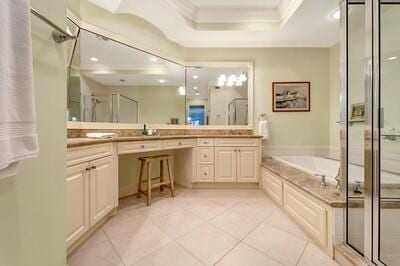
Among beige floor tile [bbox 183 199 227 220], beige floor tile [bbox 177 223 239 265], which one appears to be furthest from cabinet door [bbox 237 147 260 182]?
beige floor tile [bbox 177 223 239 265]

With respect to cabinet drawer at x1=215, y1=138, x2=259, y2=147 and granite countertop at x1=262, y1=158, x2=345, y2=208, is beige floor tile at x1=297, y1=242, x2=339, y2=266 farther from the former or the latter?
cabinet drawer at x1=215, y1=138, x2=259, y2=147

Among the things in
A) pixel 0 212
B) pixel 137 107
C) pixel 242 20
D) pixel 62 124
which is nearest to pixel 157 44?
pixel 137 107

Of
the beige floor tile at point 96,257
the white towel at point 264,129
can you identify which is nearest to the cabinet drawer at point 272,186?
the white towel at point 264,129

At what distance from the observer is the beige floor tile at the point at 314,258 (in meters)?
1.47

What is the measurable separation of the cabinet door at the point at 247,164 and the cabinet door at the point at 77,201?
2197 mm

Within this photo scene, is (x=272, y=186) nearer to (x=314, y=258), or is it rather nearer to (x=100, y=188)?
(x=314, y=258)

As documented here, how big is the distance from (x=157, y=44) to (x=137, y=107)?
3.38 ft

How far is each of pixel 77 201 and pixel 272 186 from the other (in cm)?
223

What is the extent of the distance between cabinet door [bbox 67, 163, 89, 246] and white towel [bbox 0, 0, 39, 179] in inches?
36.9

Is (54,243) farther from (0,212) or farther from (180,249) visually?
(180,249)

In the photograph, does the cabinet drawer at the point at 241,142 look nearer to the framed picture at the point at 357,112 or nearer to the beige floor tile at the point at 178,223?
the beige floor tile at the point at 178,223

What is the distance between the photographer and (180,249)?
163 cm

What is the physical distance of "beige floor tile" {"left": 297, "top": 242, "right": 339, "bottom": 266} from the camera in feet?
4.82

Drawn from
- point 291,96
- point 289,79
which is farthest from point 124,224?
point 289,79
